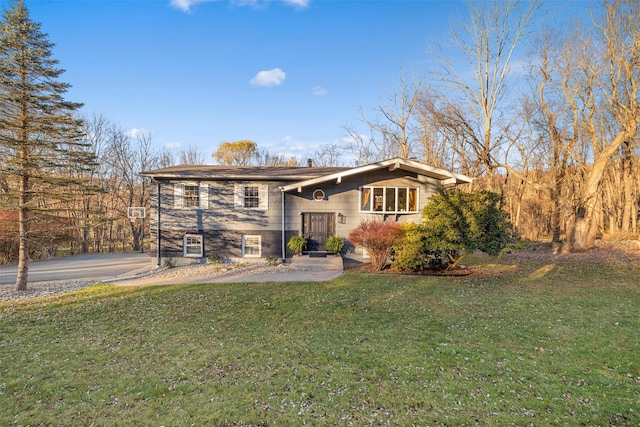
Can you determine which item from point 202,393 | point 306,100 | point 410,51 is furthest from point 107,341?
Answer: point 410,51

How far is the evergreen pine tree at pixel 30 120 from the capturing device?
846 cm

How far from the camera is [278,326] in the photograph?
585cm

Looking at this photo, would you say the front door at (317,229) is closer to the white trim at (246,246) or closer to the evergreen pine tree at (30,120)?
the white trim at (246,246)

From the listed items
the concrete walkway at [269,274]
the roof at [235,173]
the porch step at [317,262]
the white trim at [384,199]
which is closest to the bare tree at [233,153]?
the roof at [235,173]

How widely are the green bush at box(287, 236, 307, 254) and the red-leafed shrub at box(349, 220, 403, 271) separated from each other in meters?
2.60

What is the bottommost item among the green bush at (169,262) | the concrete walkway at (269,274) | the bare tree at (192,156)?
the concrete walkway at (269,274)

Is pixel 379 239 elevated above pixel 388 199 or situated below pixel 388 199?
below

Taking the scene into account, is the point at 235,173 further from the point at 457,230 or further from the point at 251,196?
the point at 457,230

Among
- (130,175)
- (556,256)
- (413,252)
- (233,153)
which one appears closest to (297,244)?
(413,252)

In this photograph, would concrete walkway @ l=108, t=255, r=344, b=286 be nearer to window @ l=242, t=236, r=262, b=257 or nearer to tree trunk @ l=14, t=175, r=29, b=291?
window @ l=242, t=236, r=262, b=257

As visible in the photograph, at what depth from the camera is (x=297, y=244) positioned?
12.9 meters

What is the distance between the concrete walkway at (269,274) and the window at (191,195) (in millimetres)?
2818

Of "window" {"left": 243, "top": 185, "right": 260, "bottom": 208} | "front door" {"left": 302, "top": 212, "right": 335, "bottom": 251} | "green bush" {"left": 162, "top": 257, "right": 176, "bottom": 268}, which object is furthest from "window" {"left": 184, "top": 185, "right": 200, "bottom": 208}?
"front door" {"left": 302, "top": 212, "right": 335, "bottom": 251}

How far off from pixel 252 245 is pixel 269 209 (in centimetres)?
181
